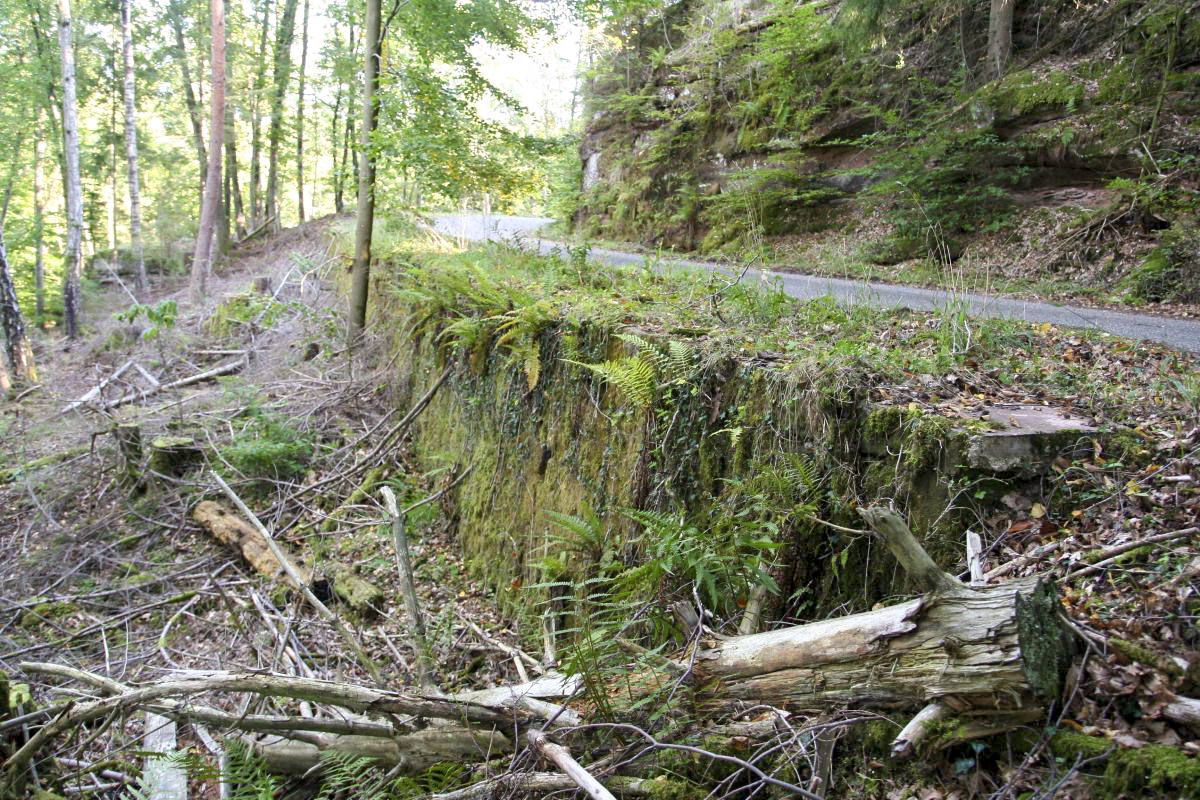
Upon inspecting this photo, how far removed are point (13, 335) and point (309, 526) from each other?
29.2 feet

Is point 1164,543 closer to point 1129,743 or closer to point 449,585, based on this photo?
point 1129,743

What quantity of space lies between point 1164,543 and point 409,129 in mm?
8135

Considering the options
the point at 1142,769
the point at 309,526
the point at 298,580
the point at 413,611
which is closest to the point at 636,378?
the point at 413,611

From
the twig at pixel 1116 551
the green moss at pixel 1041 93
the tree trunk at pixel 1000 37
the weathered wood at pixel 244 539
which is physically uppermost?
the tree trunk at pixel 1000 37

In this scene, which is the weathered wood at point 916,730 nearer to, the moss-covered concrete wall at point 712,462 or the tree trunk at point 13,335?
the moss-covered concrete wall at point 712,462

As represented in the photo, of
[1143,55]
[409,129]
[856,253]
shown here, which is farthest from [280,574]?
[1143,55]

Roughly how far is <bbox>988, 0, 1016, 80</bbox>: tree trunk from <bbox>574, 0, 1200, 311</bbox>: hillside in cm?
19

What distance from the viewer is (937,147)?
9953 mm

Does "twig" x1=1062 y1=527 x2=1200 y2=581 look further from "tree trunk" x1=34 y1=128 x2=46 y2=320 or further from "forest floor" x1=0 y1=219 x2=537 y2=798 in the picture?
"tree trunk" x1=34 y1=128 x2=46 y2=320

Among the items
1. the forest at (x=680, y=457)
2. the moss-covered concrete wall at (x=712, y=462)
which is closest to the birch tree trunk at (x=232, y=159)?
the forest at (x=680, y=457)

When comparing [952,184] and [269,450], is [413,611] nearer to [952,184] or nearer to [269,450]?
[269,450]

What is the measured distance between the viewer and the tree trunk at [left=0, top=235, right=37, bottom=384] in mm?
11849

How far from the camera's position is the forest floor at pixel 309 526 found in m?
2.31

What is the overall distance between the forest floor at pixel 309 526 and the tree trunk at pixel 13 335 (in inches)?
27.2
